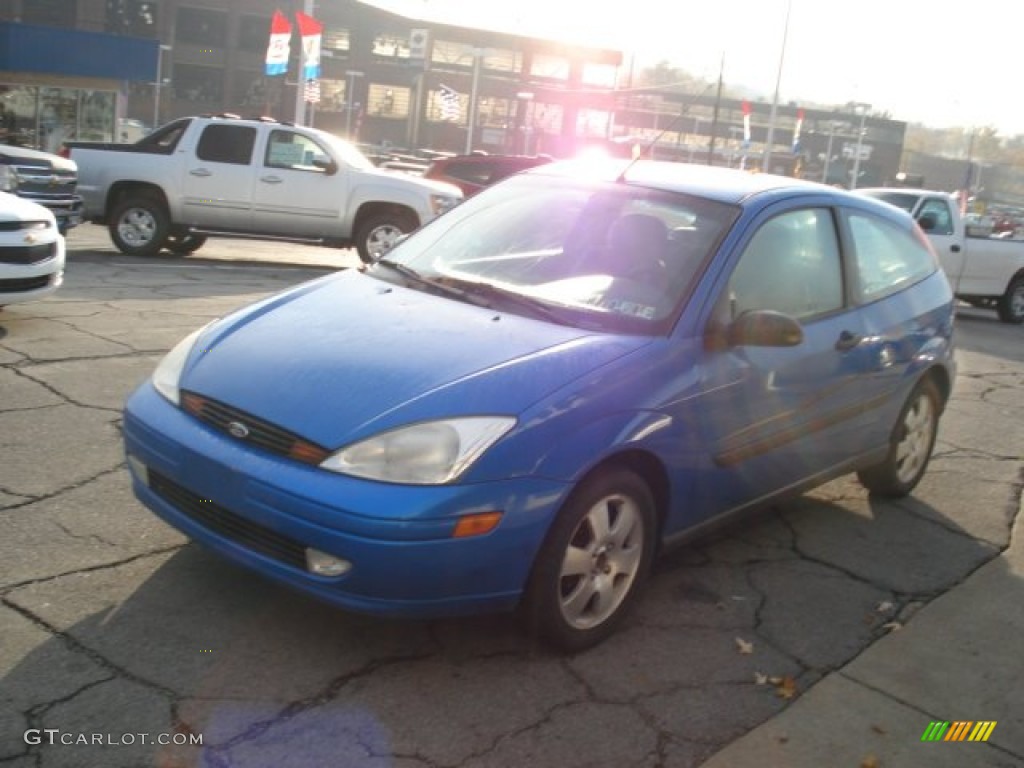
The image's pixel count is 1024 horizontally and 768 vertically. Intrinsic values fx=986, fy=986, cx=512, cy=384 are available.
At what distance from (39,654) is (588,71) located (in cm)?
7328

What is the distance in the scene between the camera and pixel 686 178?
14.4 feet

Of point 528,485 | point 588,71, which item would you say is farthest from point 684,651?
point 588,71

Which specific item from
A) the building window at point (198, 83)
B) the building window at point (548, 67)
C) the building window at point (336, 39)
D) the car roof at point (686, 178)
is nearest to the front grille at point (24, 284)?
the car roof at point (686, 178)

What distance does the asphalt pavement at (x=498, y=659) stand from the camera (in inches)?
109

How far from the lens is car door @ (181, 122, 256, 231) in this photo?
13.0m

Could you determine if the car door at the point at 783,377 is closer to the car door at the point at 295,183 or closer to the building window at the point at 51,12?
the car door at the point at 295,183

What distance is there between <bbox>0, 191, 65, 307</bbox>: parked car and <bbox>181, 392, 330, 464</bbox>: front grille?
4.64 meters

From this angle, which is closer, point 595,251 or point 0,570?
point 0,570

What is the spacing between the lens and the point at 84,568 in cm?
358

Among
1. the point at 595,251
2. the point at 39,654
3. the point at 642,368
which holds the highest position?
the point at 595,251

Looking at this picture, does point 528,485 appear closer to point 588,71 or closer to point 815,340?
point 815,340

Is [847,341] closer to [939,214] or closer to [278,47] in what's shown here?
[939,214]

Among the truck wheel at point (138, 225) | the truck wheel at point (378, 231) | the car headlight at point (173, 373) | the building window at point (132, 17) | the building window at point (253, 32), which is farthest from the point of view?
the building window at point (253, 32)

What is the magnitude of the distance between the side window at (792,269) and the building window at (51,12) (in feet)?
218
